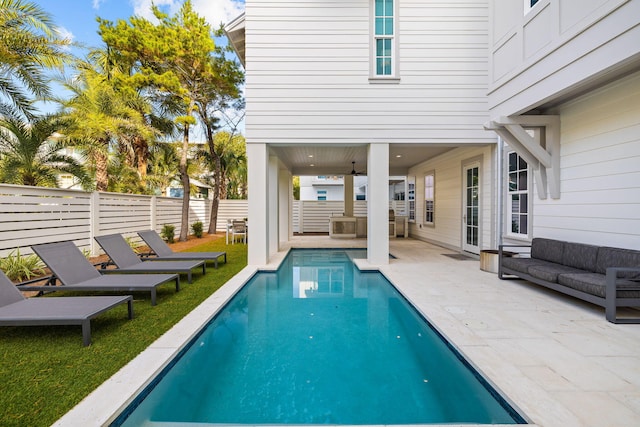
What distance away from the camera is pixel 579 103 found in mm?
5004

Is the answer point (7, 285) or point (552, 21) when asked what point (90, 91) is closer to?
point (7, 285)

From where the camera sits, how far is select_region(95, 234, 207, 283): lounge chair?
5.35 m

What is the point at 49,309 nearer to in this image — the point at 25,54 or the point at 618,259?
the point at 618,259

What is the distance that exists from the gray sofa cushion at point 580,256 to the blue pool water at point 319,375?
2.55m

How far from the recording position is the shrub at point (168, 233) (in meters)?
11.2

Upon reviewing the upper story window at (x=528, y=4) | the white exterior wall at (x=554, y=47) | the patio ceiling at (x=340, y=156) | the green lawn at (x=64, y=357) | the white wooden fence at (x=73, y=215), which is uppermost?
the upper story window at (x=528, y=4)

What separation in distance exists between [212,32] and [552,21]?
12706mm

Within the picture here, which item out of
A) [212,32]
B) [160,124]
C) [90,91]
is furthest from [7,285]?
[212,32]

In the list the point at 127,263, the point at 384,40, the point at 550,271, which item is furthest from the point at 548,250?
the point at 127,263

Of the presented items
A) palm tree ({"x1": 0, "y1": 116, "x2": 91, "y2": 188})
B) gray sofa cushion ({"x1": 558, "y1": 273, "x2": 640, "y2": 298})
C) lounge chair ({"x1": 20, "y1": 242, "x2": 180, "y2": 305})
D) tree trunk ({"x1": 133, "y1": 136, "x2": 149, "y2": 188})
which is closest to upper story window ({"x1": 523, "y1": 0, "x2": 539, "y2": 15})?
gray sofa cushion ({"x1": 558, "y1": 273, "x2": 640, "y2": 298})

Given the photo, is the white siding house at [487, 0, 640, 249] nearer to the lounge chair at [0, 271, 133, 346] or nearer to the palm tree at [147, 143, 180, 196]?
the lounge chair at [0, 271, 133, 346]

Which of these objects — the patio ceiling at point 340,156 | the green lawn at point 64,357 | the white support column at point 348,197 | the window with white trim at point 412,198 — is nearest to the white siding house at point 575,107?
the patio ceiling at point 340,156

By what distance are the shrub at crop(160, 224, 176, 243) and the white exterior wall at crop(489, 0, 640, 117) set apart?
34.4 ft

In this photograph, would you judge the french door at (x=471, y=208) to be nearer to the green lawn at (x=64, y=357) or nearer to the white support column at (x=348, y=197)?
the white support column at (x=348, y=197)
